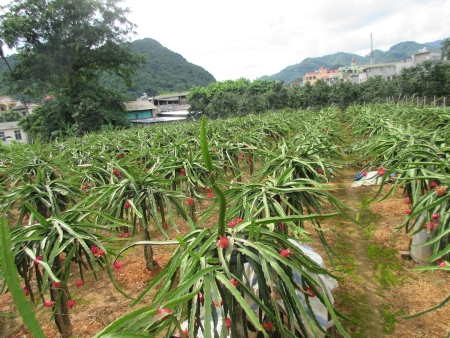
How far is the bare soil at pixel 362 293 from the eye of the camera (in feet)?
8.70

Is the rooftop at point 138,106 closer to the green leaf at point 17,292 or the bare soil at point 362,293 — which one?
the bare soil at point 362,293

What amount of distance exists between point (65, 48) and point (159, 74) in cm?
3931

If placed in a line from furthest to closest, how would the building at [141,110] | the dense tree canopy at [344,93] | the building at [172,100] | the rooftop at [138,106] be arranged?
1. the building at [172,100]
2. the building at [141,110]
3. the rooftop at [138,106]
4. the dense tree canopy at [344,93]

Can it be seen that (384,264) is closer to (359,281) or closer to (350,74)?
(359,281)

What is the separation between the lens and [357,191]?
641 cm

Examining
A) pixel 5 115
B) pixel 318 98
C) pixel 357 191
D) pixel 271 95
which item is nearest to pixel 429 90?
pixel 318 98

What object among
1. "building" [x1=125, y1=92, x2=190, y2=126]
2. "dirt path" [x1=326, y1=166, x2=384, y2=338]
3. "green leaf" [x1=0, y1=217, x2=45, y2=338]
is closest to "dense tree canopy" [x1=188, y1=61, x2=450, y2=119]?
"building" [x1=125, y1=92, x2=190, y2=126]

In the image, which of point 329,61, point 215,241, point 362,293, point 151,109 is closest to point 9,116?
point 151,109

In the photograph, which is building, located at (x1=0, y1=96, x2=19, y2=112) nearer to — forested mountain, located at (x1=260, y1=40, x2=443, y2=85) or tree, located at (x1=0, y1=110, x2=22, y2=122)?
tree, located at (x1=0, y1=110, x2=22, y2=122)

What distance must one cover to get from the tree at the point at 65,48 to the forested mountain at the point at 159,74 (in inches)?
983

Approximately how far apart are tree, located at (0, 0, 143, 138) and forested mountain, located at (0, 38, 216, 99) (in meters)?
25.0

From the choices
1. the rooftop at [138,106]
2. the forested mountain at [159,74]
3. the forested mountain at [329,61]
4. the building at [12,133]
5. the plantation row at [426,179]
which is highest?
the forested mountain at [329,61]

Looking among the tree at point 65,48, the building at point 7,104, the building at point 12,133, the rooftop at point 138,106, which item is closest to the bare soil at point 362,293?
the tree at point 65,48

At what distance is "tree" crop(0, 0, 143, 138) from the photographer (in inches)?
653
